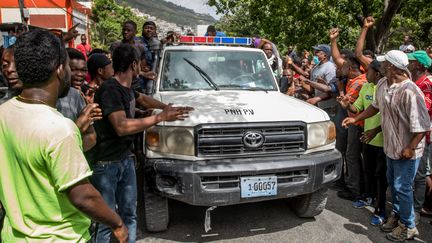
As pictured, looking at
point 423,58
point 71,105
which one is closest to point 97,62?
point 71,105

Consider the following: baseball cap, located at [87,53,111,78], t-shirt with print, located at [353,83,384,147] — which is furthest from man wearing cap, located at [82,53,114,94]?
t-shirt with print, located at [353,83,384,147]

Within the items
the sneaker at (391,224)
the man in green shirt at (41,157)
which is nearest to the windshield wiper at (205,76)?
the sneaker at (391,224)

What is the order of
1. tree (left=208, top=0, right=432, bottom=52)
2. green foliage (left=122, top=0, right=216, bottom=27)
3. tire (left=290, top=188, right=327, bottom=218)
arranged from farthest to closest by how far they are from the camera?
1. green foliage (left=122, top=0, right=216, bottom=27)
2. tree (left=208, top=0, right=432, bottom=52)
3. tire (left=290, top=188, right=327, bottom=218)

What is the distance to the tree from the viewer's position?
1277 centimetres

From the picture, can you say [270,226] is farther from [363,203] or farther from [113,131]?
[113,131]

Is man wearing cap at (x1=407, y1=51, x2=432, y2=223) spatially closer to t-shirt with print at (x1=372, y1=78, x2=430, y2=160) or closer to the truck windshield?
t-shirt with print at (x1=372, y1=78, x2=430, y2=160)

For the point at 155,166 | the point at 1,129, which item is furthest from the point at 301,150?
the point at 1,129

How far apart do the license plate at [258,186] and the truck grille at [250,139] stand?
0.86ft

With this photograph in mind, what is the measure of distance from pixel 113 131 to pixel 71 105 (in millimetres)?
343

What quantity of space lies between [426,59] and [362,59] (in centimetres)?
104

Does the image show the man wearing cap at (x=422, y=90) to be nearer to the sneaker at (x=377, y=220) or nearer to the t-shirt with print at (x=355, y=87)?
the sneaker at (x=377, y=220)

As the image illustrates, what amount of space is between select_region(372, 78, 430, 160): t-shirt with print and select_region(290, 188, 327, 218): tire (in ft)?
2.63

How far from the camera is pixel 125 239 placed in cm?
175

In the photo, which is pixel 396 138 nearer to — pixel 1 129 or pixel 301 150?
pixel 301 150
